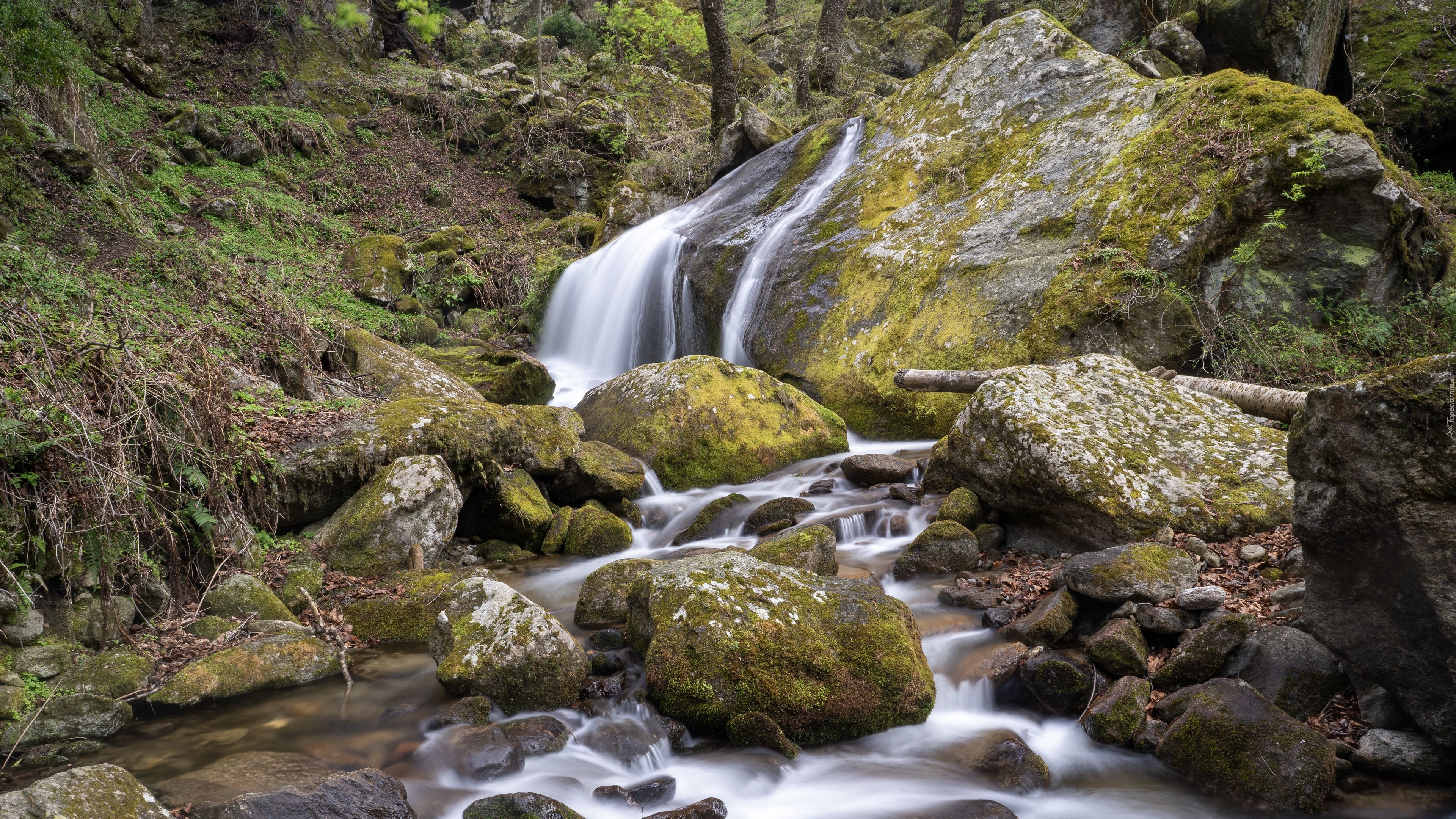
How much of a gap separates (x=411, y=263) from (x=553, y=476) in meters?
8.70

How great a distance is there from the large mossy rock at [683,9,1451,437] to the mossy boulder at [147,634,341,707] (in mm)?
6149

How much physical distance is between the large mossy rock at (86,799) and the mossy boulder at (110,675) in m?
1.39

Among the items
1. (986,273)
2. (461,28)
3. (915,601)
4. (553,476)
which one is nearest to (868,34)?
(461,28)

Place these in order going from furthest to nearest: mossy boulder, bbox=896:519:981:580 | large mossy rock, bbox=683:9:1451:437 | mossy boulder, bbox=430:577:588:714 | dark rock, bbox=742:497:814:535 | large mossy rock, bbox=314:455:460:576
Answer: large mossy rock, bbox=683:9:1451:437
dark rock, bbox=742:497:814:535
large mossy rock, bbox=314:455:460:576
mossy boulder, bbox=896:519:981:580
mossy boulder, bbox=430:577:588:714

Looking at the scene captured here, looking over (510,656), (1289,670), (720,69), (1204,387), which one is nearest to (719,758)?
(510,656)

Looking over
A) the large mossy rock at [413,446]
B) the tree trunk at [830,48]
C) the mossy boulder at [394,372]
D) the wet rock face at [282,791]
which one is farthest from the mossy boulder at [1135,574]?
the tree trunk at [830,48]

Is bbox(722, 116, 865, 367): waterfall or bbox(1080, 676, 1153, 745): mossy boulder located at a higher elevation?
bbox(722, 116, 865, 367): waterfall

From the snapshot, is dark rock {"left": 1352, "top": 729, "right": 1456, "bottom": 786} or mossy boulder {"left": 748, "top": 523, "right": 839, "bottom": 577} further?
mossy boulder {"left": 748, "top": 523, "right": 839, "bottom": 577}

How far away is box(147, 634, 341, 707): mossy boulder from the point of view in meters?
3.87

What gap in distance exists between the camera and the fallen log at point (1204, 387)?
5941 millimetres

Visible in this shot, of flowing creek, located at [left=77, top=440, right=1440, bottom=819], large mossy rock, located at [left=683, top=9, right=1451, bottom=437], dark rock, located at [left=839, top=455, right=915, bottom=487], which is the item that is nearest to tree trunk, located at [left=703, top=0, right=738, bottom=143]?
large mossy rock, located at [left=683, top=9, right=1451, bottom=437]

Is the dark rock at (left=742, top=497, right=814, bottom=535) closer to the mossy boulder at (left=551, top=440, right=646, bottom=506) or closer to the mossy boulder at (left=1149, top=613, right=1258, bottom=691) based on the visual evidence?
the mossy boulder at (left=551, top=440, right=646, bottom=506)

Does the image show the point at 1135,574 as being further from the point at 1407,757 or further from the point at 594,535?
the point at 594,535

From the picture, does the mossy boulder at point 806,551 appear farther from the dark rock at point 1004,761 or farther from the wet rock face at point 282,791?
the wet rock face at point 282,791
